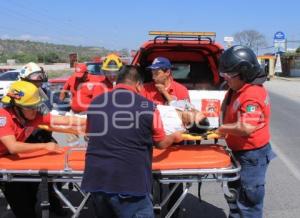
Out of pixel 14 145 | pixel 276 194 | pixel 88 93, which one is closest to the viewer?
pixel 14 145

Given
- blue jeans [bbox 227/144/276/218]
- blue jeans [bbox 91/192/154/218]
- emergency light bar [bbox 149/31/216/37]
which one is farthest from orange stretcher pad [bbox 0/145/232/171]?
emergency light bar [bbox 149/31/216/37]

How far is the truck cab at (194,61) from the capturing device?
693cm

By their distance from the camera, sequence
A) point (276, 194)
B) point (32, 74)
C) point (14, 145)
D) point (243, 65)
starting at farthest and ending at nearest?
point (276, 194)
point (32, 74)
point (14, 145)
point (243, 65)

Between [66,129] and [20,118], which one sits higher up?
[20,118]

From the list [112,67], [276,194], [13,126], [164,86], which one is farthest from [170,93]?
[13,126]

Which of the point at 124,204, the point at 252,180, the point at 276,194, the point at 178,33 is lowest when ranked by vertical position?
the point at 276,194

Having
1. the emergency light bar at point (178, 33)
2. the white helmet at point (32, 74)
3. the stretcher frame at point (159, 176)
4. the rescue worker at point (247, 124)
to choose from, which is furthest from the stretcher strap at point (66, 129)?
A: the emergency light bar at point (178, 33)

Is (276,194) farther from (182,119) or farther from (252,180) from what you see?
(252,180)

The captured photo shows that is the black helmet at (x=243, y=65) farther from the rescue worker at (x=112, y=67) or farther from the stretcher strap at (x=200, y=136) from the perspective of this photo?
the rescue worker at (x=112, y=67)

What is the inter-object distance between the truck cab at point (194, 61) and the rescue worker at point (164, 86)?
64 cm

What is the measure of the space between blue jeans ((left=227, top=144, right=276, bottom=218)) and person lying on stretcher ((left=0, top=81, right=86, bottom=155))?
1.77 meters

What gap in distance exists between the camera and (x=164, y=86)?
6.08 meters

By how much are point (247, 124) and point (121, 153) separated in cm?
124

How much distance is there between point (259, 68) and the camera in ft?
14.3
